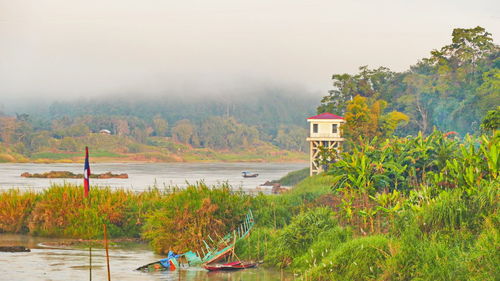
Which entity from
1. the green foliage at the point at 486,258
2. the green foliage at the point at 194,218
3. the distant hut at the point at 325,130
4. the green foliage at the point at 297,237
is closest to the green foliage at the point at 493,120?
the green foliage at the point at 297,237

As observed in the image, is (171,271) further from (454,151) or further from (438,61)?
(438,61)

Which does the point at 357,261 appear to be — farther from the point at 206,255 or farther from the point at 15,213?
the point at 15,213

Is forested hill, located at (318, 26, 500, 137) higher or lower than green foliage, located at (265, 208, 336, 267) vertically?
higher

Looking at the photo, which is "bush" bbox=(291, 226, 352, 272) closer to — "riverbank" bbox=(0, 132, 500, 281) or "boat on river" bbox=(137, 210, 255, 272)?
"riverbank" bbox=(0, 132, 500, 281)

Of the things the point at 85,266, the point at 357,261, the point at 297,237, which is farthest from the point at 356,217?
the point at 85,266

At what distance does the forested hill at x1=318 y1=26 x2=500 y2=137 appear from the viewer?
83.7 m

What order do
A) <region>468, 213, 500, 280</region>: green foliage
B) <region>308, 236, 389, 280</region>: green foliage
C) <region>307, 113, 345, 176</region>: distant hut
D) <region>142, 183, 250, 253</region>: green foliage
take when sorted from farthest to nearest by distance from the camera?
<region>307, 113, 345, 176</region>: distant hut < <region>142, 183, 250, 253</region>: green foliage < <region>308, 236, 389, 280</region>: green foliage < <region>468, 213, 500, 280</region>: green foliage

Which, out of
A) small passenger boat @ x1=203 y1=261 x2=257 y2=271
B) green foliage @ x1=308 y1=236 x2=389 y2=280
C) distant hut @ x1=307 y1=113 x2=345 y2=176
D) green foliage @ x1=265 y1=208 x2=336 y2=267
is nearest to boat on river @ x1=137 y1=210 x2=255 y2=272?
small passenger boat @ x1=203 y1=261 x2=257 y2=271

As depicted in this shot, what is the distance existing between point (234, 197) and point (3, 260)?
7.84 m

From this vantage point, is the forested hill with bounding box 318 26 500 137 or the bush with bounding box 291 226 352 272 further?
the forested hill with bounding box 318 26 500 137

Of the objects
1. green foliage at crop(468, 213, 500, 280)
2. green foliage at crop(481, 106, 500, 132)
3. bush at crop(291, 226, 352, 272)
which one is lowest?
bush at crop(291, 226, 352, 272)

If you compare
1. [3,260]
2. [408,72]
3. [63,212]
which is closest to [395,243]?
[3,260]

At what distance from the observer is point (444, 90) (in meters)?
89.2

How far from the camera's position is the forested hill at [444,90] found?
83.7m
